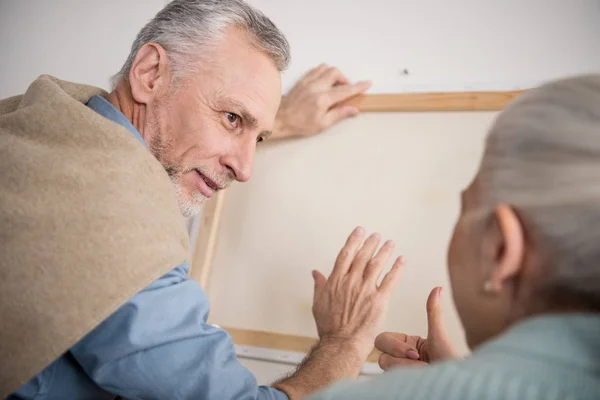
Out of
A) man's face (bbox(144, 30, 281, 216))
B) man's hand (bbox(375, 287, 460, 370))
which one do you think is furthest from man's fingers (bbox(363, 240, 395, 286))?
man's face (bbox(144, 30, 281, 216))

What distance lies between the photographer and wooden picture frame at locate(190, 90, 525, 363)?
120 centimetres

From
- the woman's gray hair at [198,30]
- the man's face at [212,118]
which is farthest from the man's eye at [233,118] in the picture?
the woman's gray hair at [198,30]

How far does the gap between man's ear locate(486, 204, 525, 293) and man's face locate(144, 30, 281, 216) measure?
737 millimetres

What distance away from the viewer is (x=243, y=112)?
3.76 ft

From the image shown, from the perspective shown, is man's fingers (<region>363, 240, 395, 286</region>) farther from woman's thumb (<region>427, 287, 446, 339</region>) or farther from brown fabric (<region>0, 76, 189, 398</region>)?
brown fabric (<region>0, 76, 189, 398</region>)

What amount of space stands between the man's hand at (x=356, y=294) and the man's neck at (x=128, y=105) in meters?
0.50

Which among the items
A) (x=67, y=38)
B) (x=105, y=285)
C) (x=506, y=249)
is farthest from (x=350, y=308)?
(x=67, y=38)

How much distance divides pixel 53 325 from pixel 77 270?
7cm

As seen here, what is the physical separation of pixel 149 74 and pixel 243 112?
0.73ft

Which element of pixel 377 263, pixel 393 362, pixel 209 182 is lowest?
pixel 393 362

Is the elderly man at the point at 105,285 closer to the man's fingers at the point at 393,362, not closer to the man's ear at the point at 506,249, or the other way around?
the man's fingers at the point at 393,362

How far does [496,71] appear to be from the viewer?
1.25 m

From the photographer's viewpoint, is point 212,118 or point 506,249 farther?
point 212,118

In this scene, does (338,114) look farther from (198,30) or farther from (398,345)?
(398,345)
